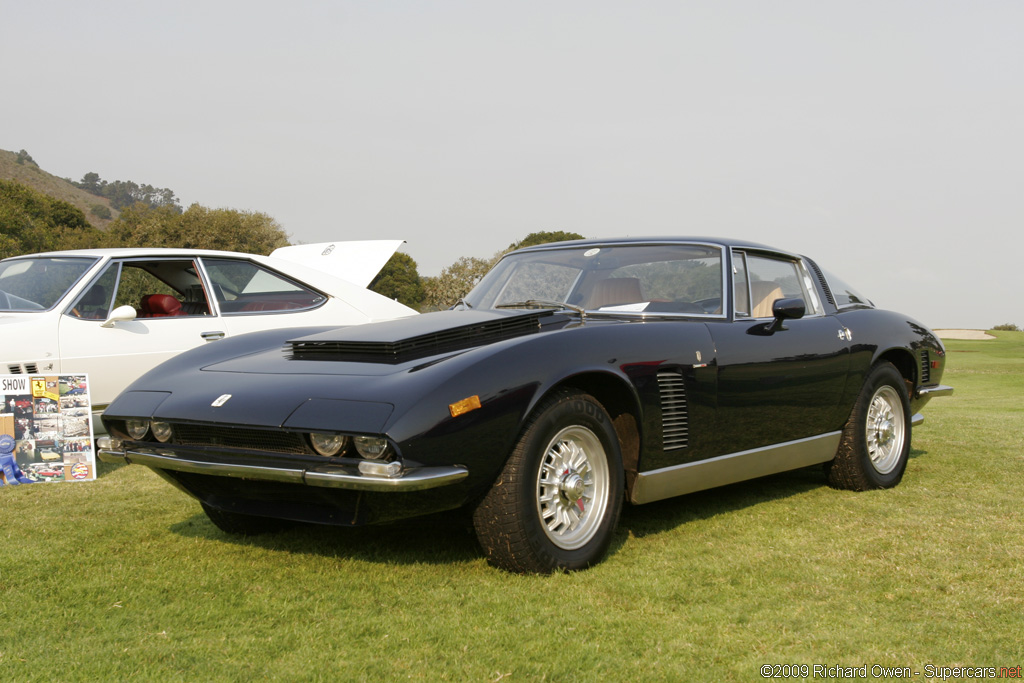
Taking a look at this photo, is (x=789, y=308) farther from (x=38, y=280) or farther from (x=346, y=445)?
(x=38, y=280)

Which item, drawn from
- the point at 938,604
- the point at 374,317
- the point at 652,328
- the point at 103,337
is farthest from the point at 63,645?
the point at 374,317

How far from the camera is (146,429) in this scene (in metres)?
3.75

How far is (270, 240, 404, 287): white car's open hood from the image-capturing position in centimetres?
861

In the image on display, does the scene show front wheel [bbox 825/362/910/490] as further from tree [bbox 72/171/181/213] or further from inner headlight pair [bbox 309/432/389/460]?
tree [bbox 72/171/181/213]

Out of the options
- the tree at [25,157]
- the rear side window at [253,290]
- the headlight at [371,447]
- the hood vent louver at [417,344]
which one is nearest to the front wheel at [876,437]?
the hood vent louver at [417,344]

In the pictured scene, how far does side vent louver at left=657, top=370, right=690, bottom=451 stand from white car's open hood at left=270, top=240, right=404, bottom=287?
4.81m

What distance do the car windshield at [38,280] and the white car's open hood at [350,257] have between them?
85.3 inches

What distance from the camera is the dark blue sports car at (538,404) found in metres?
3.23

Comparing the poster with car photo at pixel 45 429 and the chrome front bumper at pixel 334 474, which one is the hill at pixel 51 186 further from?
the chrome front bumper at pixel 334 474

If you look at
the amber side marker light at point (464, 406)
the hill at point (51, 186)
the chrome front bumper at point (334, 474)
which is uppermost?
the hill at point (51, 186)

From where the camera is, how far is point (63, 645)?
2.77 meters

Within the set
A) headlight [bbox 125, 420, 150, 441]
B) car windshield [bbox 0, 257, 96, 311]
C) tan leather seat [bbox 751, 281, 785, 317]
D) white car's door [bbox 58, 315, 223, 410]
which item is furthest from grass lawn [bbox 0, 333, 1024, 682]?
car windshield [bbox 0, 257, 96, 311]

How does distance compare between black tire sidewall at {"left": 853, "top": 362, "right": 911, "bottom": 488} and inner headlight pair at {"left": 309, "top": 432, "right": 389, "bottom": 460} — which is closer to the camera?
inner headlight pair at {"left": 309, "top": 432, "right": 389, "bottom": 460}

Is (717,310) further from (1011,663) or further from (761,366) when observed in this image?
(1011,663)
